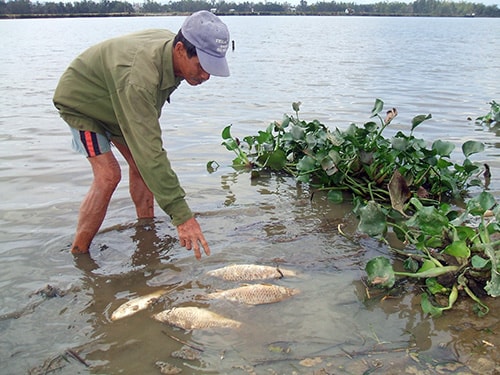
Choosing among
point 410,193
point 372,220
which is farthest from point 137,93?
point 410,193

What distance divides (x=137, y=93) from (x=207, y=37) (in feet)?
1.72

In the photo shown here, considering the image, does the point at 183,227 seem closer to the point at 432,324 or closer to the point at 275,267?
the point at 275,267

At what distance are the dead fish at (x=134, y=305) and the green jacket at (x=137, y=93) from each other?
54cm

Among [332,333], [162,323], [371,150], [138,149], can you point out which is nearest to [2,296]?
[162,323]

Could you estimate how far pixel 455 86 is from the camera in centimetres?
1236

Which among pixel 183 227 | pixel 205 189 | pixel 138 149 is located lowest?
pixel 205 189

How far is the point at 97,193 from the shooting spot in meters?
3.64

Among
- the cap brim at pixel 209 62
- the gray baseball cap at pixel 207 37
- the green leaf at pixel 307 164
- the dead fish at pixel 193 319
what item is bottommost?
the dead fish at pixel 193 319

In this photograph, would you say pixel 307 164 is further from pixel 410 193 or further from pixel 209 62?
pixel 209 62

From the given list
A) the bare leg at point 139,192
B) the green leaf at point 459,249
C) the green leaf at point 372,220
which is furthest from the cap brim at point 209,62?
the green leaf at point 459,249

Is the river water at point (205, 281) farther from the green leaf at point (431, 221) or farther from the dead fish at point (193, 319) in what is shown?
the green leaf at point (431, 221)

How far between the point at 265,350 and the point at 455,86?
1138 centimetres

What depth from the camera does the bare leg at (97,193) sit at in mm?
3609

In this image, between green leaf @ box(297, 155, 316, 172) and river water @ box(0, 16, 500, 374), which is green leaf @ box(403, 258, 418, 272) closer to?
river water @ box(0, 16, 500, 374)
